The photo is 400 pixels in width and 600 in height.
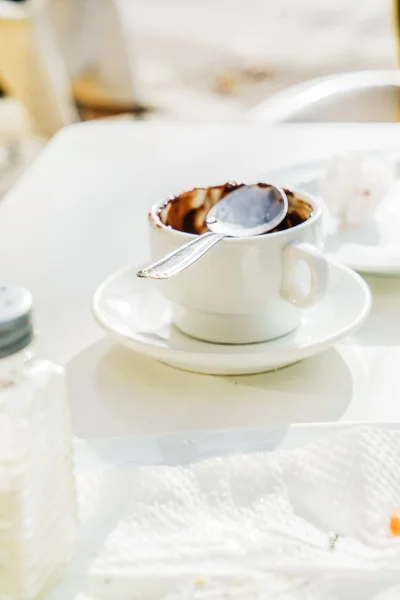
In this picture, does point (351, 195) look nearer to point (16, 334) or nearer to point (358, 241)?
point (358, 241)

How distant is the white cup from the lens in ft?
1.57

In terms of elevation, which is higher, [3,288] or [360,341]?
[3,288]

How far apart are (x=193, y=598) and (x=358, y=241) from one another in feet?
1.26

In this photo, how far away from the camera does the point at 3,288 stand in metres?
0.30

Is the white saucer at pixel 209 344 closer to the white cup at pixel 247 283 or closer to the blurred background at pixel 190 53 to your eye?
the white cup at pixel 247 283

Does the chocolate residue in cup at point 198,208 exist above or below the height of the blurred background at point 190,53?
above

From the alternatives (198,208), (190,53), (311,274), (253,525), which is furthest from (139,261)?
(190,53)

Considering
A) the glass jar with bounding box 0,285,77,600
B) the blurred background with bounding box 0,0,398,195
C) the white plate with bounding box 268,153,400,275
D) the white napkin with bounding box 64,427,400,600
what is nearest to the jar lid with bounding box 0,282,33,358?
the glass jar with bounding box 0,285,77,600

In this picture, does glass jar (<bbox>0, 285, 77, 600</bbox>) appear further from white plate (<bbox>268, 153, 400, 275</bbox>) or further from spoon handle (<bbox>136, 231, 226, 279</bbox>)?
white plate (<bbox>268, 153, 400, 275</bbox>)

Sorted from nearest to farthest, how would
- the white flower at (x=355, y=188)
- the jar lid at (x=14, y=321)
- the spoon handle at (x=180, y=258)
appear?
1. the jar lid at (x=14, y=321)
2. the spoon handle at (x=180, y=258)
3. the white flower at (x=355, y=188)

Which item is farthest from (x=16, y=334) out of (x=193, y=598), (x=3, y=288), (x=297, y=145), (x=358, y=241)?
(x=297, y=145)

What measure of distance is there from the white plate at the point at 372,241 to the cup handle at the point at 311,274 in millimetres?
118

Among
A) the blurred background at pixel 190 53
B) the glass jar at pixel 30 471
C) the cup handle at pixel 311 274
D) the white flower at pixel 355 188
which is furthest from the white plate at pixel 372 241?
the blurred background at pixel 190 53

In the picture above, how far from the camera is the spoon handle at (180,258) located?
417 millimetres
